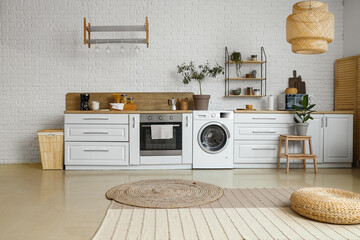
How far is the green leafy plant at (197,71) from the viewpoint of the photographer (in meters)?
5.22

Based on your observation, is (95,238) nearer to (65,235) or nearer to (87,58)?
(65,235)

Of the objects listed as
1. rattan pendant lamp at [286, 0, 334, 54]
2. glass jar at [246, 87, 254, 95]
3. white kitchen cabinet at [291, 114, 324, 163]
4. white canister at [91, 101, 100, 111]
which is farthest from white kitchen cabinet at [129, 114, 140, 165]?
rattan pendant lamp at [286, 0, 334, 54]

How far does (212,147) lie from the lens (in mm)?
4746

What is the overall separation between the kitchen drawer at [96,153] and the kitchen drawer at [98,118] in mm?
325

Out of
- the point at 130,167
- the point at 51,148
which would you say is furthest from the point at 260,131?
the point at 51,148

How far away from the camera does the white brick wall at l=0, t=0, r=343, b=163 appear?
5230 mm

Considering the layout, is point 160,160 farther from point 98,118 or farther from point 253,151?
point 253,151

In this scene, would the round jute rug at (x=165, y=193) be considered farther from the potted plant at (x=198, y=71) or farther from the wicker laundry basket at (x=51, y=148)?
the potted plant at (x=198, y=71)

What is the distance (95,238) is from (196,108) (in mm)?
3225

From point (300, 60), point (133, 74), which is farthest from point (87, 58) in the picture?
point (300, 60)

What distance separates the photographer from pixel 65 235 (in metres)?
2.18

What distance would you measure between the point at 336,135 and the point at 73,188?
3.88 metres

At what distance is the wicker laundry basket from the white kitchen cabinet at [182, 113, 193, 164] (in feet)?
6.00

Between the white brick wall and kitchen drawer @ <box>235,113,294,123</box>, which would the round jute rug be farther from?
the white brick wall
